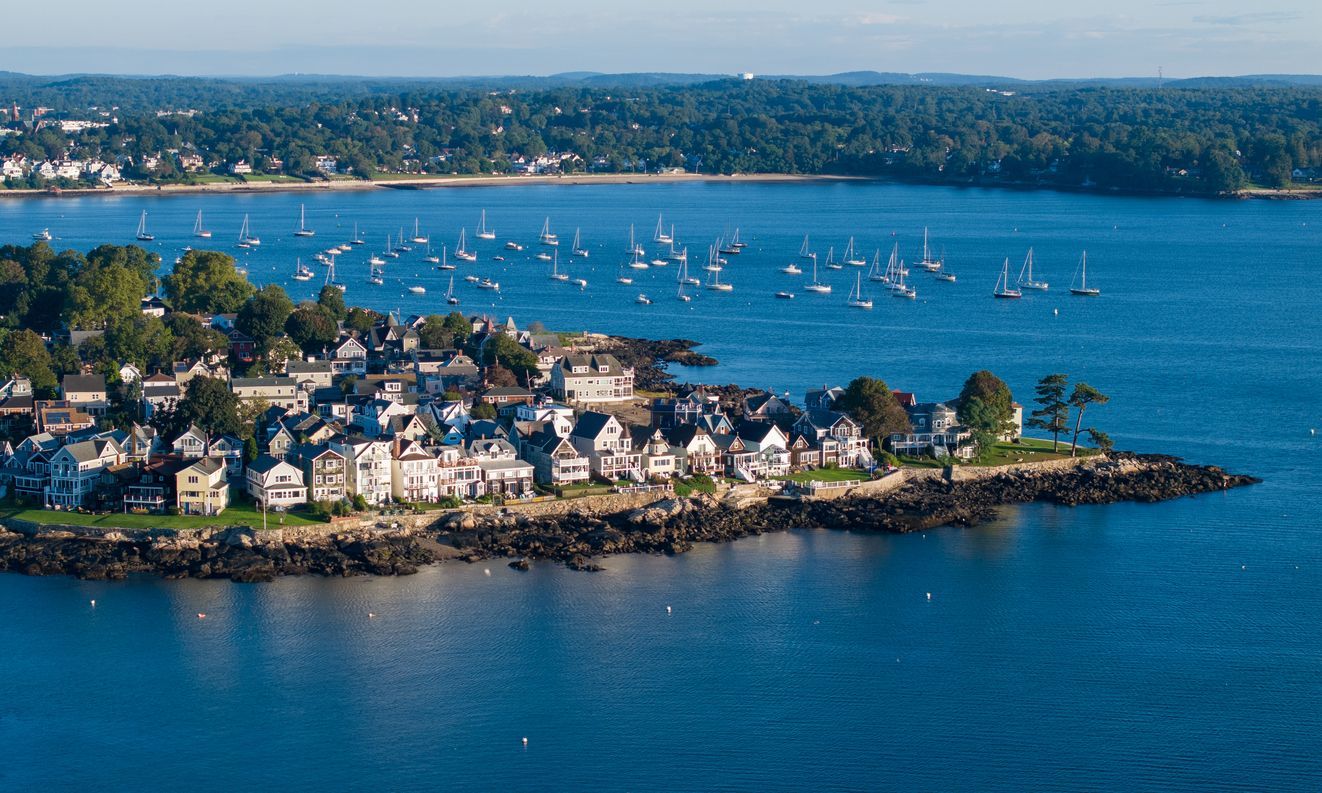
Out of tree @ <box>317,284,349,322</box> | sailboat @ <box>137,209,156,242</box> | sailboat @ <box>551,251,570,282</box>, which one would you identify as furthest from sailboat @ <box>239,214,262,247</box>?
tree @ <box>317,284,349,322</box>

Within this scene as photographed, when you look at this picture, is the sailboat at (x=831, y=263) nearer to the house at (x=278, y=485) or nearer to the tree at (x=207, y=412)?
the tree at (x=207, y=412)

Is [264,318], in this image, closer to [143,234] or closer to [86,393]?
[86,393]

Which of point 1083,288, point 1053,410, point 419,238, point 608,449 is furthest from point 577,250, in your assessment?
point 608,449

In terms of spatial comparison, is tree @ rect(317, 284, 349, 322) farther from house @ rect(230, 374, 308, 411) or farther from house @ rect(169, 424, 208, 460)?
house @ rect(169, 424, 208, 460)

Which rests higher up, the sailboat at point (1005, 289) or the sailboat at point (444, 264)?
the sailboat at point (1005, 289)

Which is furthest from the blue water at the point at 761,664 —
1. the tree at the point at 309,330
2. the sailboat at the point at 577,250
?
the sailboat at the point at 577,250

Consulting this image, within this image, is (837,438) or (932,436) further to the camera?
(932,436)

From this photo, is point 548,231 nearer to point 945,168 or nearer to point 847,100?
point 945,168
